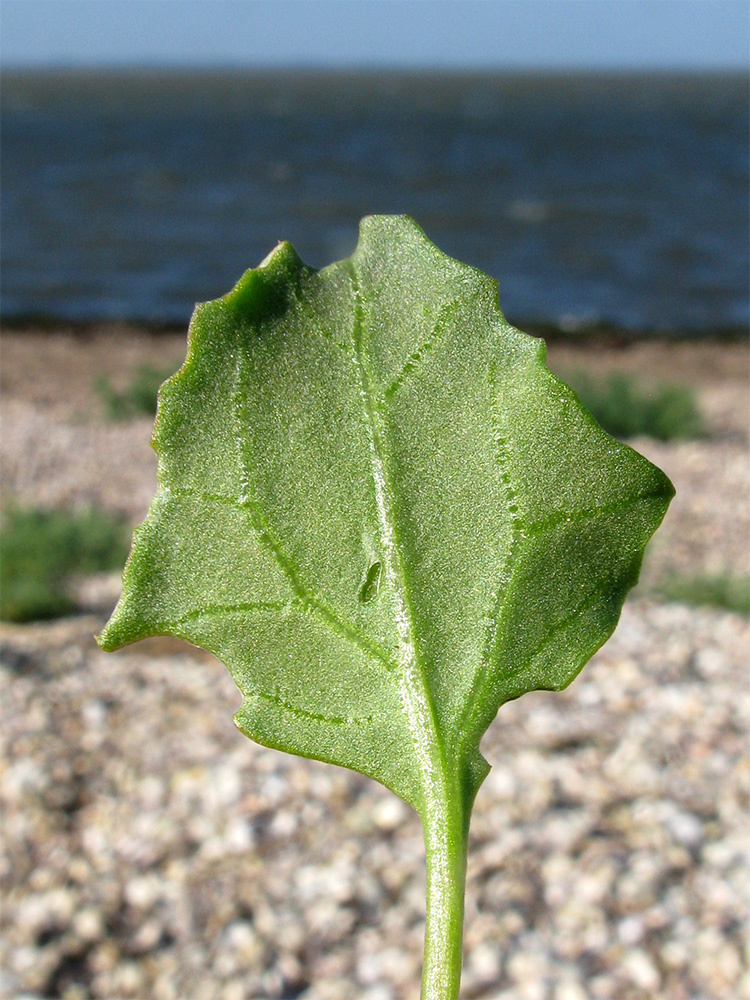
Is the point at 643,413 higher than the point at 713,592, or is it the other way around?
the point at 713,592

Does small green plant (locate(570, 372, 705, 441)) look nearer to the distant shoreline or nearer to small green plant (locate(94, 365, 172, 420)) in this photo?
small green plant (locate(94, 365, 172, 420))

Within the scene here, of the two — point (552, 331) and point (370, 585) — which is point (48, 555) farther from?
point (552, 331)

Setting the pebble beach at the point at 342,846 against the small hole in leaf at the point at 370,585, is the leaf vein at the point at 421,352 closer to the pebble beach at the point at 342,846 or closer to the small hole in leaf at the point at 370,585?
the small hole in leaf at the point at 370,585

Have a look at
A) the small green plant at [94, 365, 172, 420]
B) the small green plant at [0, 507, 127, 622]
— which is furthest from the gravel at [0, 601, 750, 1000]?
the small green plant at [94, 365, 172, 420]

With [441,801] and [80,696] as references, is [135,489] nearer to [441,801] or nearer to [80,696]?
[80,696]

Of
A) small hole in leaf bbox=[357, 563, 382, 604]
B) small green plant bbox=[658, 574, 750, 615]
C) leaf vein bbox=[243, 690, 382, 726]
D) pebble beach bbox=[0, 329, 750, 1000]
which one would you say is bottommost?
small green plant bbox=[658, 574, 750, 615]

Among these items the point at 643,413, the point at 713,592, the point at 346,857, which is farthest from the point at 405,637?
the point at 643,413

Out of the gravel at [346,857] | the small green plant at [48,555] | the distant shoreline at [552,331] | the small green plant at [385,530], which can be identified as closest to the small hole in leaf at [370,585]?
the small green plant at [385,530]

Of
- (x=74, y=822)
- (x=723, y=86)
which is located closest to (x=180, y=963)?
(x=74, y=822)
